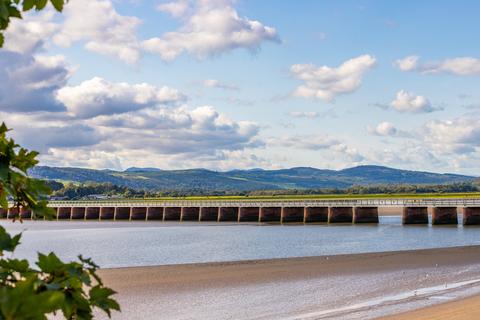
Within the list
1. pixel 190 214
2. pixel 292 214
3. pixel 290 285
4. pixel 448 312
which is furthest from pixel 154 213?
pixel 448 312

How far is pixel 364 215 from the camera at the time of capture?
70438mm

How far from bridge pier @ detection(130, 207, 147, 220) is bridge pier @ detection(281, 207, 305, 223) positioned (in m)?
Result: 26.1

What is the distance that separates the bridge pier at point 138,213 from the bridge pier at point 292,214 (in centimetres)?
2613

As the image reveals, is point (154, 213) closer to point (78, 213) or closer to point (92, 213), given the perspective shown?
point (92, 213)

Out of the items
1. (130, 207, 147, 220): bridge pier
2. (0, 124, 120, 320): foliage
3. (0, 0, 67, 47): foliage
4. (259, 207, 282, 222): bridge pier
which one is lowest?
(130, 207, 147, 220): bridge pier

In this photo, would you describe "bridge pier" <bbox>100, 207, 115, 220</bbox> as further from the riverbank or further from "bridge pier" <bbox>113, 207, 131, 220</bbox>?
the riverbank

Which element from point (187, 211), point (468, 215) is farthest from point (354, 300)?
point (187, 211)

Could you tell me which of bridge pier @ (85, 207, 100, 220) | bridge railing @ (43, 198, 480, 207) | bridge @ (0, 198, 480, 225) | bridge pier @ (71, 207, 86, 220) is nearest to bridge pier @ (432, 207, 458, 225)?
bridge @ (0, 198, 480, 225)

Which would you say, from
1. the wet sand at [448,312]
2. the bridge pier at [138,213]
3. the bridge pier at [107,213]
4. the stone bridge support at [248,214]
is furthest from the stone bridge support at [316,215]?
the wet sand at [448,312]

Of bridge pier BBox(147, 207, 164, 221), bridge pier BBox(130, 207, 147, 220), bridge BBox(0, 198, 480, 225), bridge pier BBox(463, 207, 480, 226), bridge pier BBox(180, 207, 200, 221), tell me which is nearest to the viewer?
bridge pier BBox(463, 207, 480, 226)

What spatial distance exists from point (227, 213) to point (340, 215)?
17.9m

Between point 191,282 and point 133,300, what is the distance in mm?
5082

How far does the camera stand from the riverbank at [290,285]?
19531 mm

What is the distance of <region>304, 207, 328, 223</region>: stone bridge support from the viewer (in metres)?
73.4
